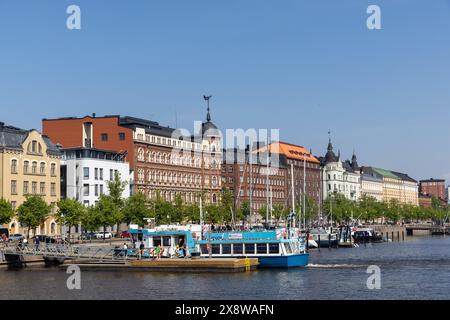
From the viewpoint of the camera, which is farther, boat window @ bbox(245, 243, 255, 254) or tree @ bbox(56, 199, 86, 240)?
tree @ bbox(56, 199, 86, 240)

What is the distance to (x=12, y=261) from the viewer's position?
71.9 metres

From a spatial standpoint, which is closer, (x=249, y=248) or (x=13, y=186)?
(x=249, y=248)

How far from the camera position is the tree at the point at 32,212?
9344cm

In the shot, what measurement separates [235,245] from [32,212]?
33.8 meters

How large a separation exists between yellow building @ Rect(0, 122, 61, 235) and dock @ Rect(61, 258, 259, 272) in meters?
40.1

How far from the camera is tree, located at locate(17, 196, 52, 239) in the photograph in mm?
93438

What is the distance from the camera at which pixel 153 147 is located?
138m

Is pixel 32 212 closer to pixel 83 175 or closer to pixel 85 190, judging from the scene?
pixel 83 175

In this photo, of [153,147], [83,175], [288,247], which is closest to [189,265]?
[288,247]

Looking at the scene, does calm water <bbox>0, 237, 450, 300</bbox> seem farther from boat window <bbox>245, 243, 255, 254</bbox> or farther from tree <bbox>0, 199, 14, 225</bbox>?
tree <bbox>0, 199, 14, 225</bbox>

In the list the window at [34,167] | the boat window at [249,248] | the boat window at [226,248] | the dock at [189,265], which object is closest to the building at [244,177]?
the window at [34,167]

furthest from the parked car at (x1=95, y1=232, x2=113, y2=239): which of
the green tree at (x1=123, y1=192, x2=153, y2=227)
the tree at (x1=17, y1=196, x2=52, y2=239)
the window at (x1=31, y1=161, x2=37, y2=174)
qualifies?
the tree at (x1=17, y1=196, x2=52, y2=239)

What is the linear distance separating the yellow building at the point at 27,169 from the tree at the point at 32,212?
28.7 feet
